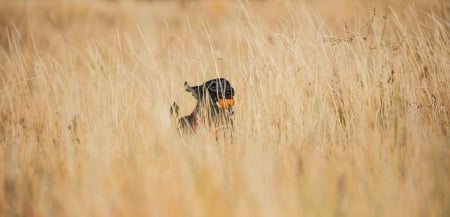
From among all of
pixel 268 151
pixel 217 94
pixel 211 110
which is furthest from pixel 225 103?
pixel 268 151

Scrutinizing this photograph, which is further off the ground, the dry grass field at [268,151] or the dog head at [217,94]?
the dog head at [217,94]

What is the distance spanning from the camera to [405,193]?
1589 millimetres

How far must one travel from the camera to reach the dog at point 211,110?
2.49 metres

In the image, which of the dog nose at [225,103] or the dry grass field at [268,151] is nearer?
the dry grass field at [268,151]

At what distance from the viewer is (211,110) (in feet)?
8.95

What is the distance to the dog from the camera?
2493 millimetres

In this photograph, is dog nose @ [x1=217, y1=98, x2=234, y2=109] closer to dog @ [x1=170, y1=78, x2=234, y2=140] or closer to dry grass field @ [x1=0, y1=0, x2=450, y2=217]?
dog @ [x1=170, y1=78, x2=234, y2=140]

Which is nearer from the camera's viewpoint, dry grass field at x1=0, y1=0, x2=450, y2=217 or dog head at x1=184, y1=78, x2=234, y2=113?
dry grass field at x1=0, y1=0, x2=450, y2=217

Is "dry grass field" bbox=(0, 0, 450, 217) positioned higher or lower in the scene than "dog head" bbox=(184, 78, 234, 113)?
lower

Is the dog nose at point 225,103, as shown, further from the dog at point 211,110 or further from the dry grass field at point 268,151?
the dry grass field at point 268,151

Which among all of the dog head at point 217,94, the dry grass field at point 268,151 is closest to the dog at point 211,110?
the dog head at point 217,94

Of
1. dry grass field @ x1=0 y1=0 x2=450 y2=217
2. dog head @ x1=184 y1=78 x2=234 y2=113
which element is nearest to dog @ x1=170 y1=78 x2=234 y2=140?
dog head @ x1=184 y1=78 x2=234 y2=113

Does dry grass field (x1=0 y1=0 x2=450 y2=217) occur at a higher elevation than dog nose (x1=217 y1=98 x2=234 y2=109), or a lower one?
lower

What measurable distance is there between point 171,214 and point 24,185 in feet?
2.49
